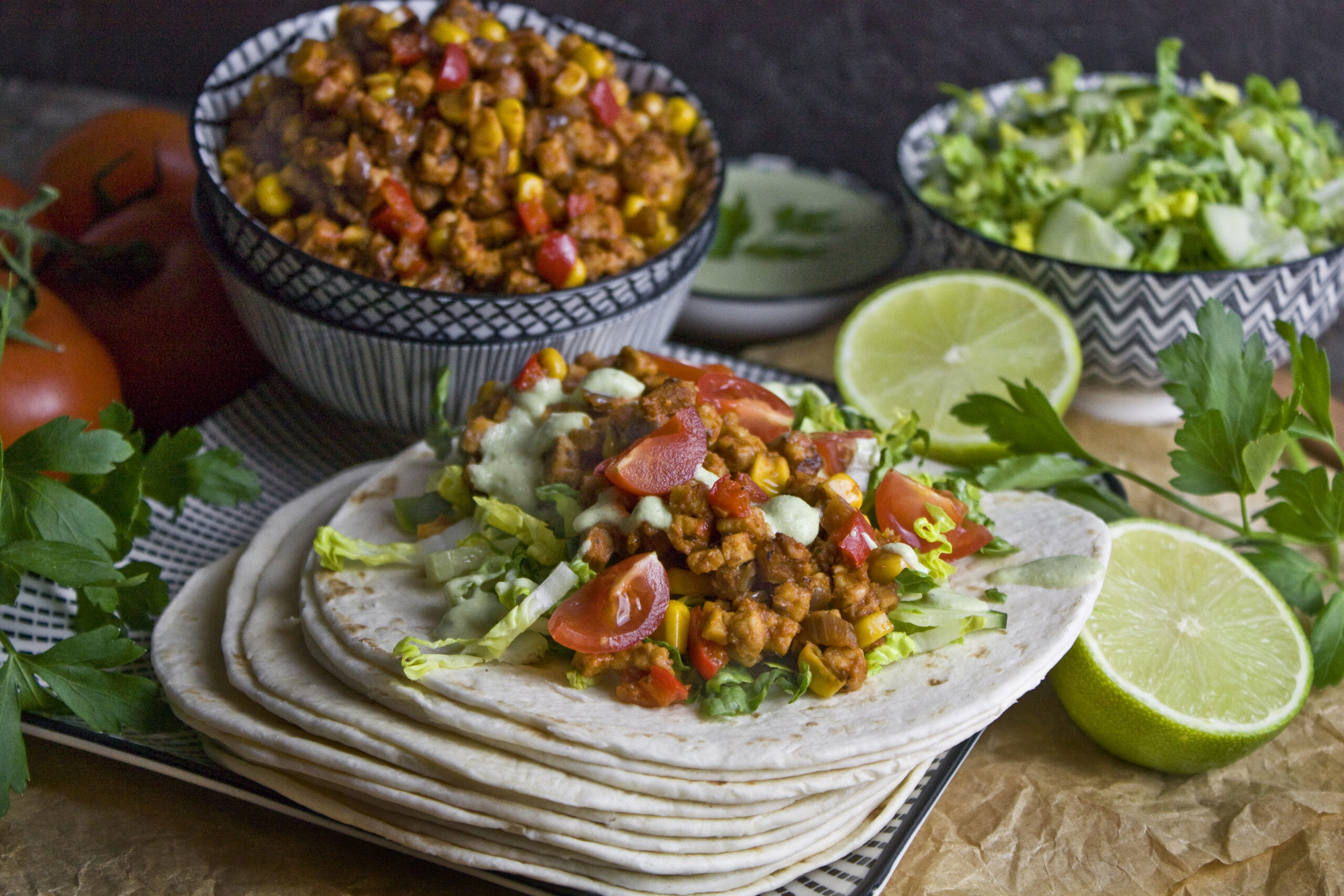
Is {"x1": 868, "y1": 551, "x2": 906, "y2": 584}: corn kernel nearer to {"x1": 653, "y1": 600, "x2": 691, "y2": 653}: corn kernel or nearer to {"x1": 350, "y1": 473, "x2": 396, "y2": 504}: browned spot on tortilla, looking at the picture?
{"x1": 653, "y1": 600, "x2": 691, "y2": 653}: corn kernel

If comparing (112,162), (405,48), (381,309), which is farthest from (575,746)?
(112,162)

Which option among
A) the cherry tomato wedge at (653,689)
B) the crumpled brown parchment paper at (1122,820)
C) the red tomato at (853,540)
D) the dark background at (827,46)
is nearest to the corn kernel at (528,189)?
the red tomato at (853,540)

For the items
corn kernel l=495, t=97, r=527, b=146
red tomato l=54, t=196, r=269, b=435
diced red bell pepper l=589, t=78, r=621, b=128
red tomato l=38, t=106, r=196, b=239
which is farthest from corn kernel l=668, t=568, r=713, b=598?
red tomato l=38, t=106, r=196, b=239

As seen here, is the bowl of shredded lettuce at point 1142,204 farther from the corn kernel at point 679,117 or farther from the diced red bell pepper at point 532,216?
the diced red bell pepper at point 532,216

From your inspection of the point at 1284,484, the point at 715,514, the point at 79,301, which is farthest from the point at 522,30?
the point at 1284,484

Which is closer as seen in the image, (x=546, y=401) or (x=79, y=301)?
(x=546, y=401)

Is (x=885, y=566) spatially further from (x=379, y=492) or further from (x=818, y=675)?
(x=379, y=492)

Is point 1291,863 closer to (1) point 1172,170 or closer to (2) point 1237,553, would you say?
(2) point 1237,553
